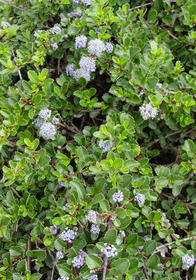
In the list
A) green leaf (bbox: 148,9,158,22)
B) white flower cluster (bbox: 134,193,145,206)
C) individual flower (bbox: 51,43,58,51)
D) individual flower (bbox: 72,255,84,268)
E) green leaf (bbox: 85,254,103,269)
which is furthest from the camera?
green leaf (bbox: 148,9,158,22)

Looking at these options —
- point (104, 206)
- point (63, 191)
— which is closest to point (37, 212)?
point (63, 191)

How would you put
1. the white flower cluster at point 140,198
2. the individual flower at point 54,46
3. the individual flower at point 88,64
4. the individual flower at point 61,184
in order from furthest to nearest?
1. the individual flower at point 54,46
2. the individual flower at point 88,64
3. the individual flower at point 61,184
4. the white flower cluster at point 140,198

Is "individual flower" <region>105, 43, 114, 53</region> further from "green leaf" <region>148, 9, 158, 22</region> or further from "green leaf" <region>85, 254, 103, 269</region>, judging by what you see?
"green leaf" <region>85, 254, 103, 269</region>

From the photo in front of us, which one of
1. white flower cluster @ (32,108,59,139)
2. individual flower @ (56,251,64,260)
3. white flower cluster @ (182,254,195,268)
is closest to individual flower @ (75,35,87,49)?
white flower cluster @ (32,108,59,139)

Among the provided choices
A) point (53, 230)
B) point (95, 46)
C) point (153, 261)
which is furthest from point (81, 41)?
point (153, 261)

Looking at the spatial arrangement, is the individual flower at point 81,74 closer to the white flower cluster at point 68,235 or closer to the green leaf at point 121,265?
the white flower cluster at point 68,235

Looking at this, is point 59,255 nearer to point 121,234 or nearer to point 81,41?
point 121,234

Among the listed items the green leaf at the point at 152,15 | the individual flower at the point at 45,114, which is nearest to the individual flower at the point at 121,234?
the individual flower at the point at 45,114
